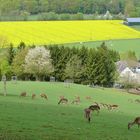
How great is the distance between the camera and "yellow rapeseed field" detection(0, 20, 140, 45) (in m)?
133

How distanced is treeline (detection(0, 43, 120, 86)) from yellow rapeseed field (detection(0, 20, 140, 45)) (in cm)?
3352

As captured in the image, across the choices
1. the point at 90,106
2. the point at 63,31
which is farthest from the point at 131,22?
the point at 90,106

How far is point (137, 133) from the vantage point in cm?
2281

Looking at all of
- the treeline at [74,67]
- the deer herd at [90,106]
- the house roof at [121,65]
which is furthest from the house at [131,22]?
the deer herd at [90,106]

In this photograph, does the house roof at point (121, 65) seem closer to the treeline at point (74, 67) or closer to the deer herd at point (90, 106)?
the treeline at point (74, 67)

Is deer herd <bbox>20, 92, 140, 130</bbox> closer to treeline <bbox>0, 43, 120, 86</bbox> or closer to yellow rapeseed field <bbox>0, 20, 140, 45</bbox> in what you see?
treeline <bbox>0, 43, 120, 86</bbox>

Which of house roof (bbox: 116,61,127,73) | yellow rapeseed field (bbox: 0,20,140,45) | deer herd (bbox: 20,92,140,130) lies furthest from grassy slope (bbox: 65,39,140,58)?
deer herd (bbox: 20,92,140,130)

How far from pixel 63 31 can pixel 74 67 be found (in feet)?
216

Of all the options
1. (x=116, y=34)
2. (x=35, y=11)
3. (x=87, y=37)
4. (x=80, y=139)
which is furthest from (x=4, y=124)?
(x=35, y=11)

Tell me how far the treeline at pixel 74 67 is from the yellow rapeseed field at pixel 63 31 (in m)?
33.5

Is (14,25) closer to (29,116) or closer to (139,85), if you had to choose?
(139,85)

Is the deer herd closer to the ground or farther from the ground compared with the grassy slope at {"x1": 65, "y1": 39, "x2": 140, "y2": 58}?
farther from the ground

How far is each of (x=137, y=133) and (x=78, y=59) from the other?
67257mm

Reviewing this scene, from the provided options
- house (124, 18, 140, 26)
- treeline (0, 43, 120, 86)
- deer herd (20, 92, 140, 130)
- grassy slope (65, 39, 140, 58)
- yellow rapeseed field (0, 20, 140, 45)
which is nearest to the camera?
deer herd (20, 92, 140, 130)
